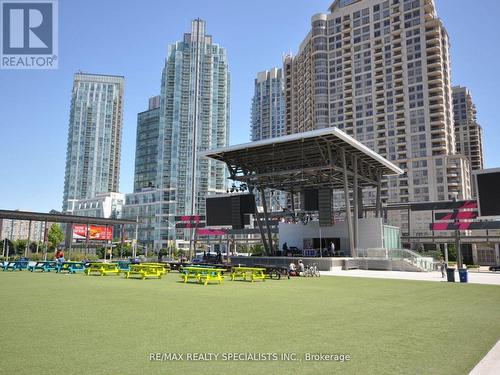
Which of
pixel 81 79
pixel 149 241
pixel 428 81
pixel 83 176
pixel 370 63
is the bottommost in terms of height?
pixel 149 241

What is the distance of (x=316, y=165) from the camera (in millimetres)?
42250

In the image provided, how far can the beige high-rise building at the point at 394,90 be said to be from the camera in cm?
9250

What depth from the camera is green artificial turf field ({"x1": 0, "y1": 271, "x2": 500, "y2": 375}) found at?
536cm

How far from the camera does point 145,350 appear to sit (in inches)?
235

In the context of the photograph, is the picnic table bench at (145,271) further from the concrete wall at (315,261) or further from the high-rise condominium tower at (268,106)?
the high-rise condominium tower at (268,106)

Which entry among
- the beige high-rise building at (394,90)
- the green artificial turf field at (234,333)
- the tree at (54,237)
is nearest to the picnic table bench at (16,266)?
the green artificial turf field at (234,333)

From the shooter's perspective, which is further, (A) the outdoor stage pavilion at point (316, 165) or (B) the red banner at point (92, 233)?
(B) the red banner at point (92, 233)

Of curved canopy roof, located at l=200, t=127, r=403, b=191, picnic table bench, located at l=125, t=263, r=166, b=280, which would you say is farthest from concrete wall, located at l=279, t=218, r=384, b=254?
picnic table bench, located at l=125, t=263, r=166, b=280

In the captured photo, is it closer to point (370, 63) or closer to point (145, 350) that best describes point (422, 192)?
point (370, 63)

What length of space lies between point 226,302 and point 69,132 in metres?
162

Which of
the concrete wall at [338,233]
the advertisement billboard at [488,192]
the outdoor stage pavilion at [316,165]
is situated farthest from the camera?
the concrete wall at [338,233]

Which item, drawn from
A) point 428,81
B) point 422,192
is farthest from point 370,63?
point 422,192

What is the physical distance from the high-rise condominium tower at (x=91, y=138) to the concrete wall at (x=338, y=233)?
126m

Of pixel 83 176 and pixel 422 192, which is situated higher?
pixel 83 176
